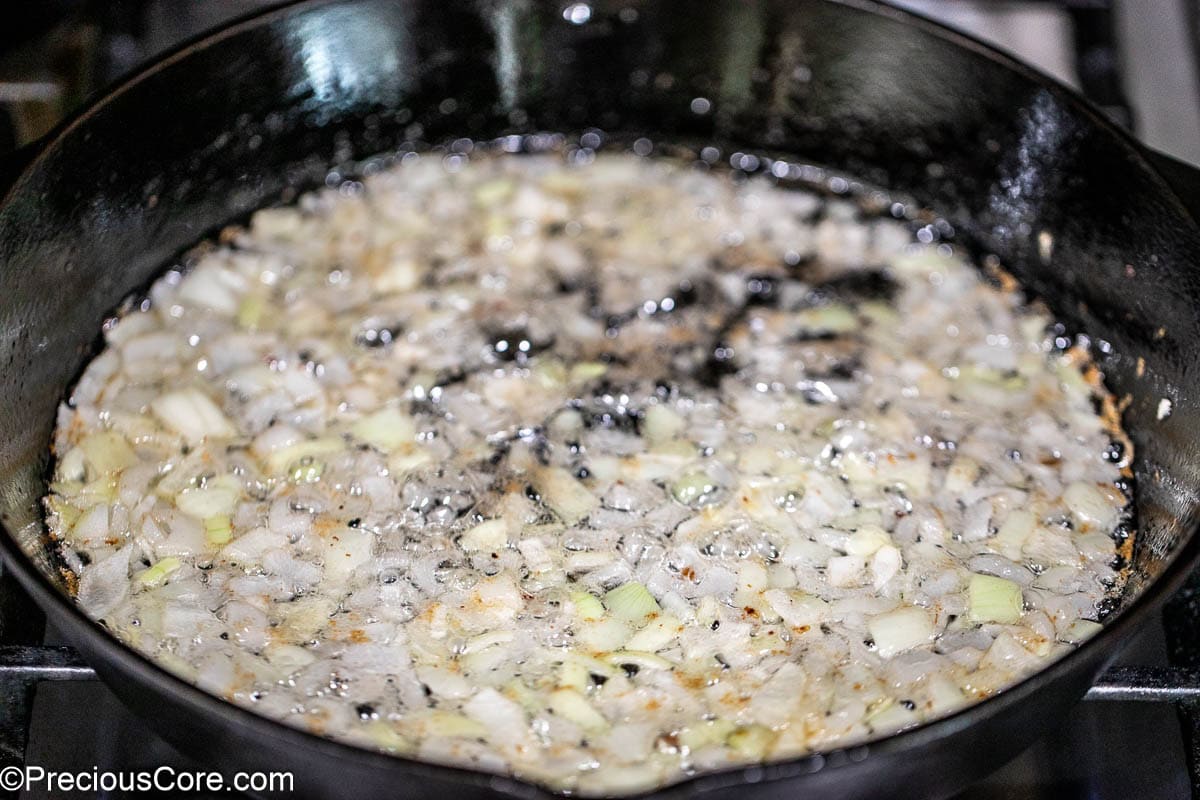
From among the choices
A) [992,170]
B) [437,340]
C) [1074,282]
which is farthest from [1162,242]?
[437,340]

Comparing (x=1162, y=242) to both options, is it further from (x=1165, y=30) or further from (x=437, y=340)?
(x=437, y=340)

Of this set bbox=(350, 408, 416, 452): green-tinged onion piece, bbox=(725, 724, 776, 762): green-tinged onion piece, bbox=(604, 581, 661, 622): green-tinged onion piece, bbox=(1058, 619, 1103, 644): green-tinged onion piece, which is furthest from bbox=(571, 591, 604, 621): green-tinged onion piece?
bbox=(1058, 619, 1103, 644): green-tinged onion piece

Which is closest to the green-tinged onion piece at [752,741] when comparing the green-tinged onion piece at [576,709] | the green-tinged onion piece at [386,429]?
the green-tinged onion piece at [576,709]

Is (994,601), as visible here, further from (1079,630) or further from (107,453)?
(107,453)

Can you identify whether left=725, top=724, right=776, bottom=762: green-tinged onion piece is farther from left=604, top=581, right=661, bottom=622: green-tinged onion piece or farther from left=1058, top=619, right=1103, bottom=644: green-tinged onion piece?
left=1058, top=619, right=1103, bottom=644: green-tinged onion piece

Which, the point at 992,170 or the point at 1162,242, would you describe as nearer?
the point at 1162,242

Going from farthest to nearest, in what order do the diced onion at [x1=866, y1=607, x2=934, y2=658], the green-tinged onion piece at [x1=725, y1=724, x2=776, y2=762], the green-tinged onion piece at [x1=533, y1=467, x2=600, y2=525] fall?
the green-tinged onion piece at [x1=533, y1=467, x2=600, y2=525] → the diced onion at [x1=866, y1=607, x2=934, y2=658] → the green-tinged onion piece at [x1=725, y1=724, x2=776, y2=762]
